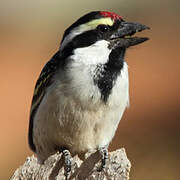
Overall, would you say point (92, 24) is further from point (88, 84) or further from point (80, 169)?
point (80, 169)

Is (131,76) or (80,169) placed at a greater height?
(131,76)

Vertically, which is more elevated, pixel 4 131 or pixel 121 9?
pixel 121 9

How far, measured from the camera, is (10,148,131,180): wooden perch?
4.86 metres

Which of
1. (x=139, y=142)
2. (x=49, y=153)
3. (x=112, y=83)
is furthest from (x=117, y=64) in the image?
(x=139, y=142)

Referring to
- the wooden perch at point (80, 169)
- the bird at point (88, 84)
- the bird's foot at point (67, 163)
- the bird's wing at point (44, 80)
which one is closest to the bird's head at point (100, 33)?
the bird at point (88, 84)

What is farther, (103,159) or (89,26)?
(89,26)

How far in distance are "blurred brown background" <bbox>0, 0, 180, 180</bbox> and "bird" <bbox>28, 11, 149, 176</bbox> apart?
3564 mm

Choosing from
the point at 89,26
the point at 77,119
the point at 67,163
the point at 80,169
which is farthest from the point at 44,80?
the point at 80,169

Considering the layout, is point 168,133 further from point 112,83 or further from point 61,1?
point 61,1

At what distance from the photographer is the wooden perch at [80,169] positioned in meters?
4.86

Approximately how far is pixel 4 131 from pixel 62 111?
15.6ft

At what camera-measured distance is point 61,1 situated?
51.2 feet

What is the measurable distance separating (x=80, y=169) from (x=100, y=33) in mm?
1178

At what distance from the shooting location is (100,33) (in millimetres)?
5621
